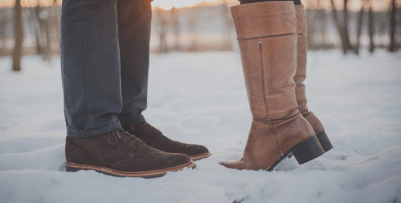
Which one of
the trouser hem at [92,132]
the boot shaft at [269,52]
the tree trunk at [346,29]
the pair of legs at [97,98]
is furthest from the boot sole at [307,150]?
the tree trunk at [346,29]

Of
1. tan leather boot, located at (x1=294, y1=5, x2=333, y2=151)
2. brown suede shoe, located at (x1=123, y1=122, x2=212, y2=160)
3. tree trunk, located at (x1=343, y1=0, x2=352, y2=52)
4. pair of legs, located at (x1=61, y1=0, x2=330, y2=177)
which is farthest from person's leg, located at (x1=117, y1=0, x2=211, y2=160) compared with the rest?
tree trunk, located at (x1=343, y1=0, x2=352, y2=52)

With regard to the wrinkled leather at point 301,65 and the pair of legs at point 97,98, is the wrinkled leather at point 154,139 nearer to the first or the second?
the pair of legs at point 97,98

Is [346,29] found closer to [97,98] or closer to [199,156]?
[199,156]

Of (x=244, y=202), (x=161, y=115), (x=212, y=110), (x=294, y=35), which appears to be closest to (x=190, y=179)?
(x=244, y=202)

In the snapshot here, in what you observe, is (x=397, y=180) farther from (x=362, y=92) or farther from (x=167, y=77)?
(x=167, y=77)

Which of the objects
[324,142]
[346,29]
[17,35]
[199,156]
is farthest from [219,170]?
[346,29]

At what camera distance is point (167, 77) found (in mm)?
4883

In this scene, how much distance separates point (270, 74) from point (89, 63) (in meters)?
0.69

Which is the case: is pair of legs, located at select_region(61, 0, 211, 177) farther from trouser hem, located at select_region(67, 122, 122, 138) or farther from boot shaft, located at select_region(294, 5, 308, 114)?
boot shaft, located at select_region(294, 5, 308, 114)

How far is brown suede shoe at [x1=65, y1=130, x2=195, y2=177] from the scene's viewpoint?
1.09m

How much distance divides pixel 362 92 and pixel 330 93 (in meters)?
0.39

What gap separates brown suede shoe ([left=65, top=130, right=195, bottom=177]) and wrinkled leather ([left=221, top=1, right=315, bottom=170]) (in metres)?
0.32

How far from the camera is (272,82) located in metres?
1.07

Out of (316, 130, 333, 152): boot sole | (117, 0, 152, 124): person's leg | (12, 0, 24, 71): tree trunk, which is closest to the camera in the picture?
(316, 130, 333, 152): boot sole
